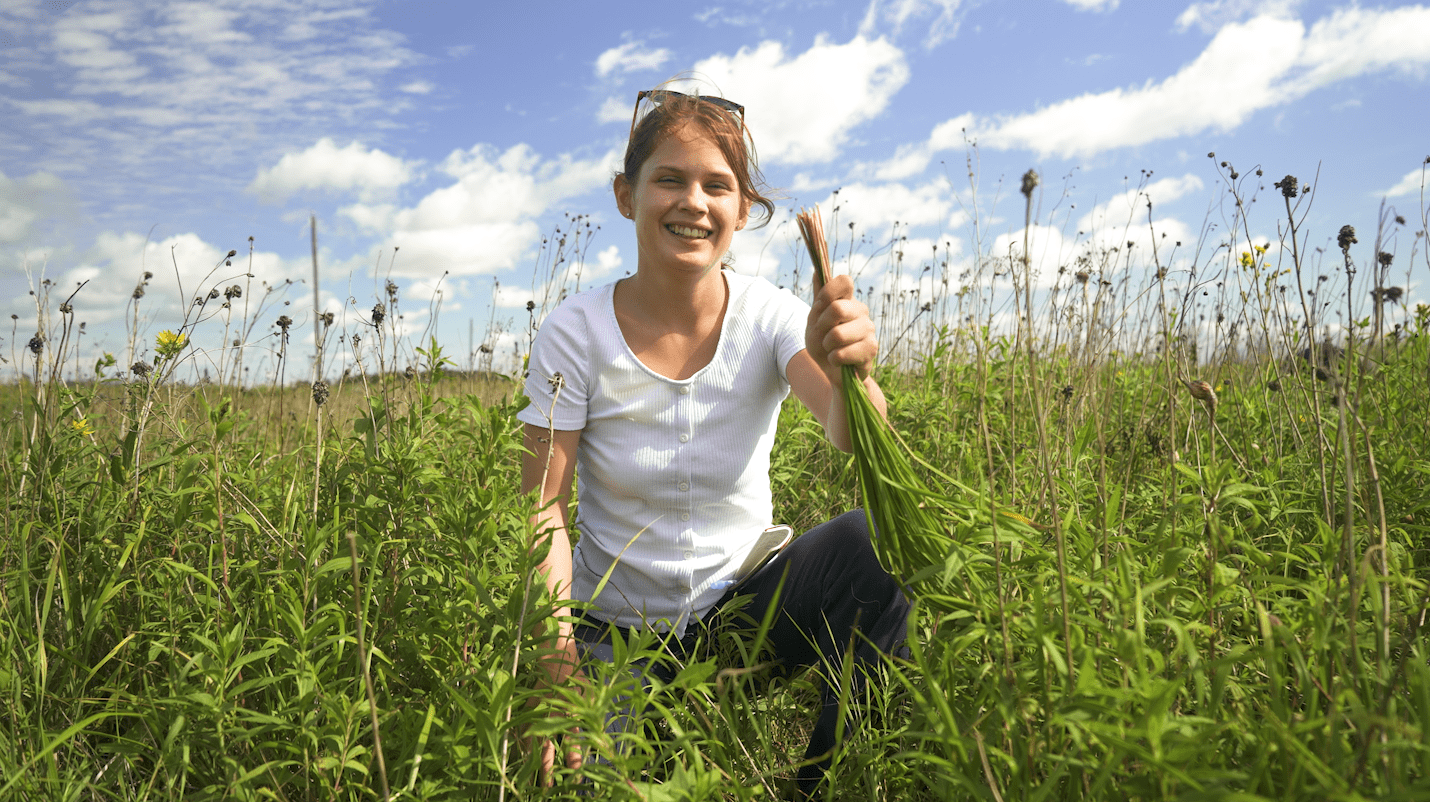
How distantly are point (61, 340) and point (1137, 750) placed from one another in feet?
9.54

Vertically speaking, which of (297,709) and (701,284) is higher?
(701,284)

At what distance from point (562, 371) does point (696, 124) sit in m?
0.78

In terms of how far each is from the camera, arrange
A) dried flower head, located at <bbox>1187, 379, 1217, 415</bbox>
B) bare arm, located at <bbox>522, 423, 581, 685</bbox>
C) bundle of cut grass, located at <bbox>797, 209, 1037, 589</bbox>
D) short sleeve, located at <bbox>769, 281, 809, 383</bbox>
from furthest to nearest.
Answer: short sleeve, located at <bbox>769, 281, 809, 383</bbox> → bare arm, located at <bbox>522, 423, 581, 685</bbox> → dried flower head, located at <bbox>1187, 379, 1217, 415</bbox> → bundle of cut grass, located at <bbox>797, 209, 1037, 589</bbox>

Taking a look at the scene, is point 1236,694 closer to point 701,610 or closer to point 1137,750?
point 1137,750

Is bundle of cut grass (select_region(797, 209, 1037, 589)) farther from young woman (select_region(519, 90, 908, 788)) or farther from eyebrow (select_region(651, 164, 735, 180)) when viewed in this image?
eyebrow (select_region(651, 164, 735, 180))

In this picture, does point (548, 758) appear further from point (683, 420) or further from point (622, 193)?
point (622, 193)

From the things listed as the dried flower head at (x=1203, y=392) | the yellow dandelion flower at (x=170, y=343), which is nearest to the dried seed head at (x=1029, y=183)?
the dried flower head at (x=1203, y=392)

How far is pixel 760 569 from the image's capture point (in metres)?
2.08

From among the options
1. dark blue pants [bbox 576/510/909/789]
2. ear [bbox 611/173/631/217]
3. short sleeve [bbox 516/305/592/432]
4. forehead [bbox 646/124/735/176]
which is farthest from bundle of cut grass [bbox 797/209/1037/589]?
ear [bbox 611/173/631/217]

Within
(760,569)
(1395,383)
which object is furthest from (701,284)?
(1395,383)

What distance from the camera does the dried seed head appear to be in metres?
1.08

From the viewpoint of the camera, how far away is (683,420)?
2.02m

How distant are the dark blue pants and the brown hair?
3.40ft

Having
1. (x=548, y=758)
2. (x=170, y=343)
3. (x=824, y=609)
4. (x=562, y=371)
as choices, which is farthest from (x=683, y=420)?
(x=170, y=343)
